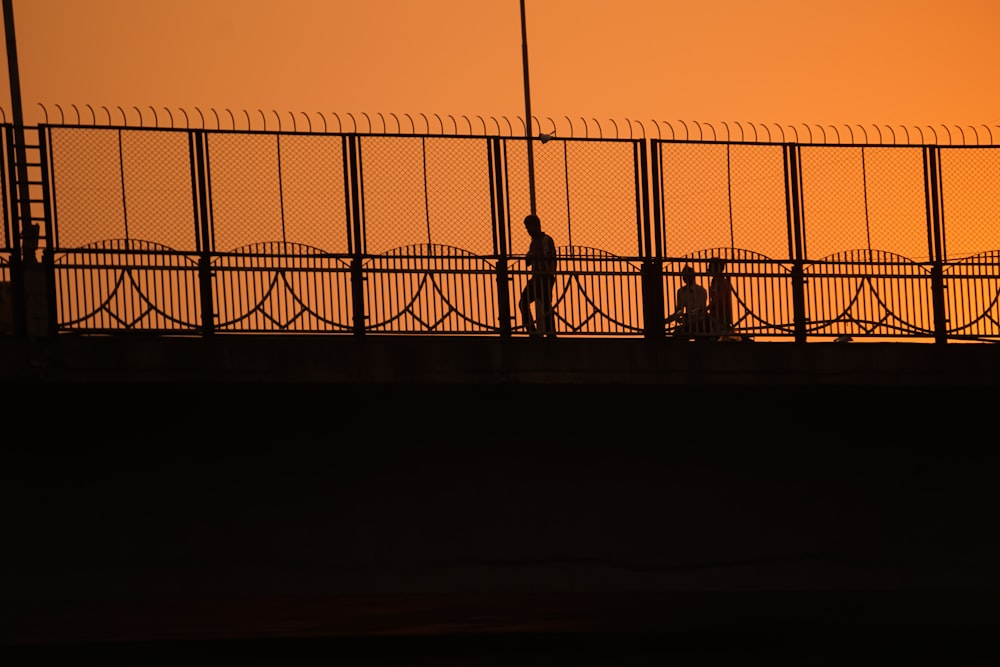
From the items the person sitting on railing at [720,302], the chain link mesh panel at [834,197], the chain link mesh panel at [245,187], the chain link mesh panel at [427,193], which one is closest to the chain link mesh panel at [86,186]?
the chain link mesh panel at [245,187]

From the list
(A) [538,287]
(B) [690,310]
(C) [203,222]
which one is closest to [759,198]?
(B) [690,310]

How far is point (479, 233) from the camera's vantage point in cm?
2052

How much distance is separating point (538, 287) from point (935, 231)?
536cm

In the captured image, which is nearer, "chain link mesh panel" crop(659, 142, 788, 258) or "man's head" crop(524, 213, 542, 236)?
"man's head" crop(524, 213, 542, 236)

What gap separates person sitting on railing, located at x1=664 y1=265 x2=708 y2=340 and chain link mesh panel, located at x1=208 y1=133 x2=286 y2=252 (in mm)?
4408

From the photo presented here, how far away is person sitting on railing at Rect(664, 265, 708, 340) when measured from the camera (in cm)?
2062

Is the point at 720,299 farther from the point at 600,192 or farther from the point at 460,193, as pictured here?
the point at 460,193

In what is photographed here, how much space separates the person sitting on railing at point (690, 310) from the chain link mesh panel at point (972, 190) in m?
3.76

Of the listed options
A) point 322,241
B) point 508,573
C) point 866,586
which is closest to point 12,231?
point 322,241

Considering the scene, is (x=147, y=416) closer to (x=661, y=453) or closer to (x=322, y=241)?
(x=322, y=241)

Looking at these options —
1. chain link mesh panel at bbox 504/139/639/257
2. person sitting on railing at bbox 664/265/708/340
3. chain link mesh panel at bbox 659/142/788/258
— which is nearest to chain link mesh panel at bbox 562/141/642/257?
chain link mesh panel at bbox 504/139/639/257

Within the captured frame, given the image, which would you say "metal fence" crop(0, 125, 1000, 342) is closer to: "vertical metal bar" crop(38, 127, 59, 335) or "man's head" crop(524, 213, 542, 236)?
"vertical metal bar" crop(38, 127, 59, 335)

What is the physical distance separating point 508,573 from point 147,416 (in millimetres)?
4124

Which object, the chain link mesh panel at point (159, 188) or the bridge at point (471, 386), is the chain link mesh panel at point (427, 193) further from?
the chain link mesh panel at point (159, 188)
